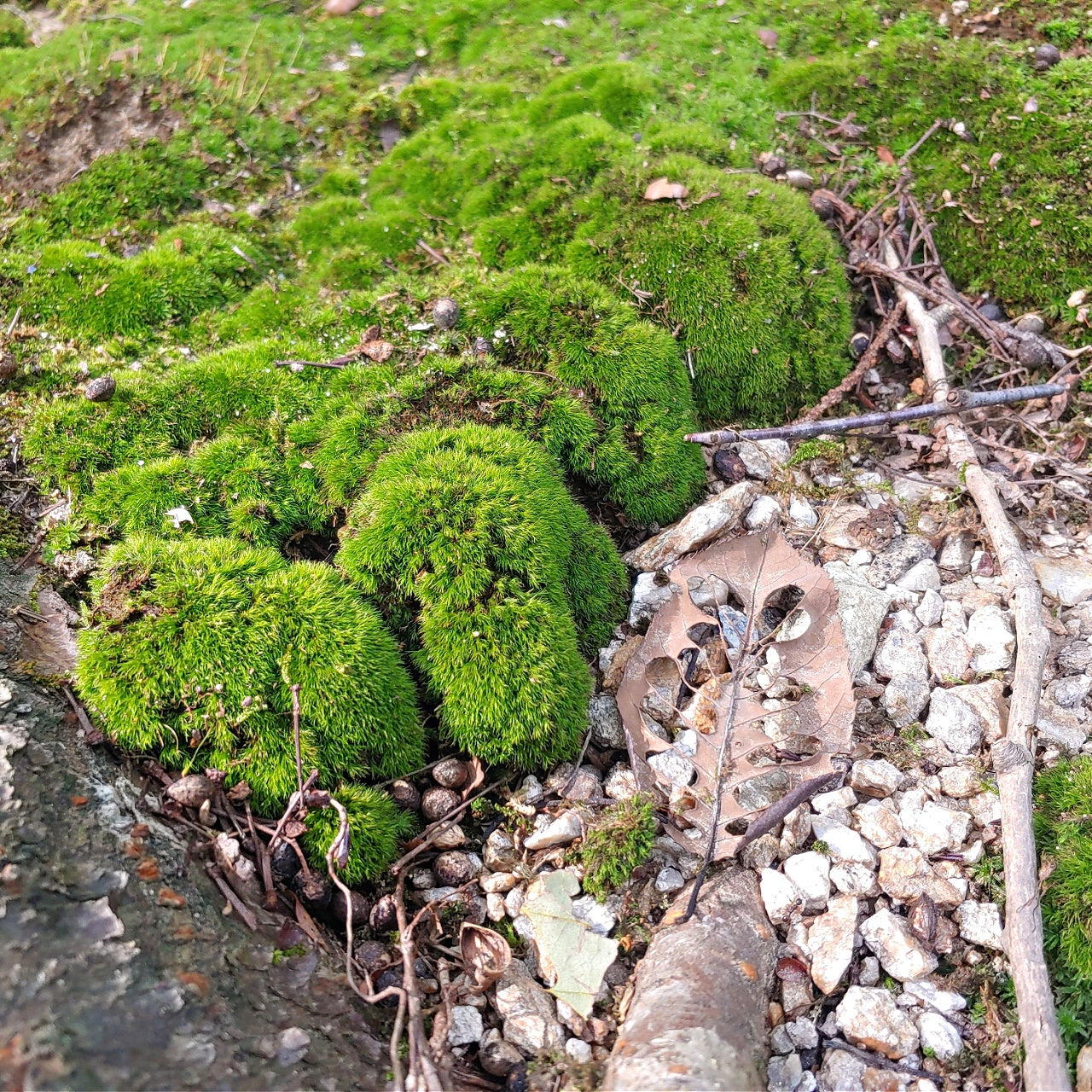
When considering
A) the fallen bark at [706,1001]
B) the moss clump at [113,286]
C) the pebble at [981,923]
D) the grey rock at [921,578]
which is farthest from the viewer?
the moss clump at [113,286]

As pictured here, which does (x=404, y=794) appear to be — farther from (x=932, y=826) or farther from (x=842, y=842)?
(x=932, y=826)

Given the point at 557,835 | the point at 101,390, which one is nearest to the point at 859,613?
the point at 557,835

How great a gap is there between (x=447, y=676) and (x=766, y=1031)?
74.7 inches

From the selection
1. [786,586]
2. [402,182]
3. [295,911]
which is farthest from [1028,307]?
[295,911]

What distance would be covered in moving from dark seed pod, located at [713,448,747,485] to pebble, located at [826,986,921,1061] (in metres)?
2.85

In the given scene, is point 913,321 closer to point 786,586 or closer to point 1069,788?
point 786,586

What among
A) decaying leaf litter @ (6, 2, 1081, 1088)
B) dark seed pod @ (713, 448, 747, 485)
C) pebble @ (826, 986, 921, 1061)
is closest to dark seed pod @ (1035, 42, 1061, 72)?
decaying leaf litter @ (6, 2, 1081, 1088)

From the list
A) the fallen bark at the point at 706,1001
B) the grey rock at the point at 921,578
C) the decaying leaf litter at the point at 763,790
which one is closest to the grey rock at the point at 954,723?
the decaying leaf litter at the point at 763,790

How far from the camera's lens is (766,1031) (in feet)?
10.2

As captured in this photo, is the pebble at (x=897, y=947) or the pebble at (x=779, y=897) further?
the pebble at (x=779, y=897)

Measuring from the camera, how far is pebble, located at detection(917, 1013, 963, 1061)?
3.07 m

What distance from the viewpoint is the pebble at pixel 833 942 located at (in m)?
3.25

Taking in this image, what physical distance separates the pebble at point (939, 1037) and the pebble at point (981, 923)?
0.37 meters

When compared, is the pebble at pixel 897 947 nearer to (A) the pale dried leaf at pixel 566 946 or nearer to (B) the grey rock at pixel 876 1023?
(B) the grey rock at pixel 876 1023
